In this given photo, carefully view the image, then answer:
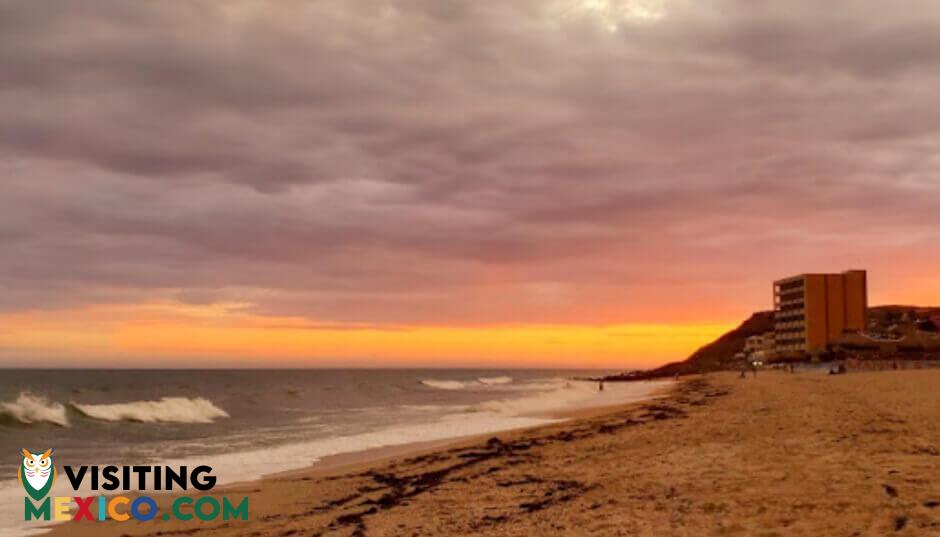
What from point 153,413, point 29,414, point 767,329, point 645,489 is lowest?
point 153,413

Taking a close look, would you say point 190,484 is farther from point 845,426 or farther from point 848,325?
point 848,325

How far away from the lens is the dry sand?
8.94 metres

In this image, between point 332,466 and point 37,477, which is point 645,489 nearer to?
point 332,466

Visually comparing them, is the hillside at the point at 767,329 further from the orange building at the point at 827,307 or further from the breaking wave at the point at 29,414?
the breaking wave at the point at 29,414

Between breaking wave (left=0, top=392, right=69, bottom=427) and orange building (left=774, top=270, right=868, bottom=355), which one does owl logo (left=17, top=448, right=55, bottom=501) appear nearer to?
breaking wave (left=0, top=392, right=69, bottom=427)

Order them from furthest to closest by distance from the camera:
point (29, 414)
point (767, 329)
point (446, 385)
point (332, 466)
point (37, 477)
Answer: point (767, 329), point (446, 385), point (29, 414), point (332, 466), point (37, 477)

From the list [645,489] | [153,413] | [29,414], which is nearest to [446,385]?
[153,413]

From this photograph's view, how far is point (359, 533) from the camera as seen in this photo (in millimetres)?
10680

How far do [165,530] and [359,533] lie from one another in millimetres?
3551

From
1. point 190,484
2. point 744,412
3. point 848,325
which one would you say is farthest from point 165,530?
point 848,325

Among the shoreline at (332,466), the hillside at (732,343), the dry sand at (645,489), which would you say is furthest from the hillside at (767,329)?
the dry sand at (645,489)

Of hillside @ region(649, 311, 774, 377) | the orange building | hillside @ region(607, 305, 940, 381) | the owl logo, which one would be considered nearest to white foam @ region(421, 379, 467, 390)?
hillside @ region(607, 305, 940, 381)

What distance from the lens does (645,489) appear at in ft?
37.2

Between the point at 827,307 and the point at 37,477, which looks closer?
the point at 37,477
